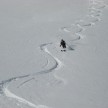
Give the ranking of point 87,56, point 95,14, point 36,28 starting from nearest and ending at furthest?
point 87,56, point 36,28, point 95,14

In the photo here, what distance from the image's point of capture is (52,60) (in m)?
7.83

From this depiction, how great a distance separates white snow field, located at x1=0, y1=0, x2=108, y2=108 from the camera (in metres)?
5.75

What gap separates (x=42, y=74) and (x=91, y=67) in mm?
1512

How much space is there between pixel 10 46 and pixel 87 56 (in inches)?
108

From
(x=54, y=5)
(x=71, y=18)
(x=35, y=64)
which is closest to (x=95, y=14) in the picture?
(x=71, y=18)

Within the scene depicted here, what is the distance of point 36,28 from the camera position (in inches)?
444

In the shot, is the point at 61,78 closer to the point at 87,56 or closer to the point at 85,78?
the point at 85,78

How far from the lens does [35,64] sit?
7.51 meters

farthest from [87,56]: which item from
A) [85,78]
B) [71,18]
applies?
[71,18]

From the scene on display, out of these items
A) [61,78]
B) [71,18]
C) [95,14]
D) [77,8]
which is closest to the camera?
[61,78]

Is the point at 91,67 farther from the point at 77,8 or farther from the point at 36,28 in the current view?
the point at 77,8

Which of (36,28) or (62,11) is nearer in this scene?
(36,28)

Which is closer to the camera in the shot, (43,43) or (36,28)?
(43,43)

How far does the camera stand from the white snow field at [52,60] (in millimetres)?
5754
